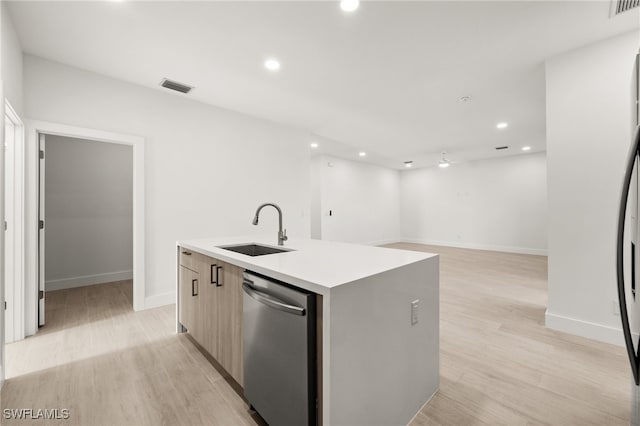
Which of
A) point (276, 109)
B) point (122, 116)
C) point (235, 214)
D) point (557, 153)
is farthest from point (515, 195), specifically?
point (122, 116)

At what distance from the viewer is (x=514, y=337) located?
8.12 feet

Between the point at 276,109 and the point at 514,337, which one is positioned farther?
the point at 276,109

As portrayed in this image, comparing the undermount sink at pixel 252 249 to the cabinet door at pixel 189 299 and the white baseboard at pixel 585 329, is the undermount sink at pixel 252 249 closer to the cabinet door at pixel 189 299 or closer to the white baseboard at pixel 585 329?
the cabinet door at pixel 189 299

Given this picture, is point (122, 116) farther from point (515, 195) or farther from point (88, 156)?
point (515, 195)

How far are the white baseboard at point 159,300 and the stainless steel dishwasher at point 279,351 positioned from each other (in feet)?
7.82

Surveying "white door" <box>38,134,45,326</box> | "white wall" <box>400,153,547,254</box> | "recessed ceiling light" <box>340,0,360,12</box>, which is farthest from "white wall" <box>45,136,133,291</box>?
"white wall" <box>400,153,547,254</box>

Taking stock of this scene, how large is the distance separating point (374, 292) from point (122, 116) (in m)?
3.50

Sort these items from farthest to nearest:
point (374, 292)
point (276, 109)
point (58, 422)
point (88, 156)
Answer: point (88, 156), point (276, 109), point (58, 422), point (374, 292)

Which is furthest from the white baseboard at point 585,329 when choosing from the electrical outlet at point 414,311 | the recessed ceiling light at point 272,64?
the recessed ceiling light at point 272,64

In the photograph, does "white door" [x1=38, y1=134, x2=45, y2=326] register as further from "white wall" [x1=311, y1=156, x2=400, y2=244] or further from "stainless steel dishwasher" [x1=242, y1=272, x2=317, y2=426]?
"white wall" [x1=311, y1=156, x2=400, y2=244]

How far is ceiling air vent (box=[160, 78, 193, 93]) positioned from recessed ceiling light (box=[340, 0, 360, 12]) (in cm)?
216

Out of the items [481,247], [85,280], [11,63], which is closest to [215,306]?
[11,63]

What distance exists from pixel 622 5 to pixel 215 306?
362 centimetres

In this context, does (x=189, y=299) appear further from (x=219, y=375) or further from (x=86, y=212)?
(x=86, y=212)
